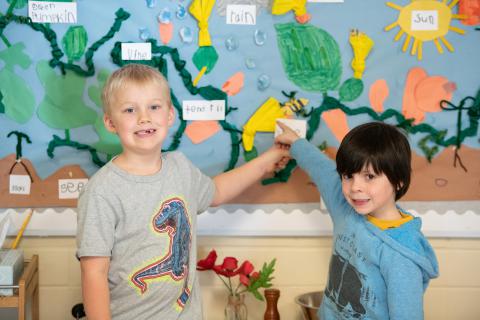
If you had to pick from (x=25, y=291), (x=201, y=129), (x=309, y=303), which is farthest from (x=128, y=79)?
(x=309, y=303)

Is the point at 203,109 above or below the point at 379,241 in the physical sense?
above

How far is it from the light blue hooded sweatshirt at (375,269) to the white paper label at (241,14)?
0.59m

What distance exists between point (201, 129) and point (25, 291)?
659 mm

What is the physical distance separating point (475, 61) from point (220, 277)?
3.27 feet

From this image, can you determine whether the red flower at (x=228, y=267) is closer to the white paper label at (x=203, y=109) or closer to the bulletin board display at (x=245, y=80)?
the bulletin board display at (x=245, y=80)

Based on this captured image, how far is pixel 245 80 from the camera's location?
1.81 metres

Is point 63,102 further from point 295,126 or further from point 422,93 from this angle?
point 422,93

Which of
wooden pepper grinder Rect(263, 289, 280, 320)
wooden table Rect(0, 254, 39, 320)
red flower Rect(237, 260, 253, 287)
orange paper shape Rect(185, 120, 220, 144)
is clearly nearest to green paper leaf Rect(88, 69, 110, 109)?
orange paper shape Rect(185, 120, 220, 144)

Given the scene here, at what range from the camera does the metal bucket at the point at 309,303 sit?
1712 mm

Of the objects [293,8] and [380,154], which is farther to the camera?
[293,8]

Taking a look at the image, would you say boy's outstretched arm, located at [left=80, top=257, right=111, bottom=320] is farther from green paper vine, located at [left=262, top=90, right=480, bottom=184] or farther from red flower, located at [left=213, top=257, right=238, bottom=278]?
green paper vine, located at [left=262, top=90, right=480, bottom=184]

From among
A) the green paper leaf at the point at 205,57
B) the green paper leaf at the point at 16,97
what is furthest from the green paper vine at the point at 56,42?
the green paper leaf at the point at 205,57

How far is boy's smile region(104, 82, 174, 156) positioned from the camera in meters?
1.42

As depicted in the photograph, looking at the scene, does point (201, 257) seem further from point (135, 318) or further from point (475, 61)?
point (475, 61)
